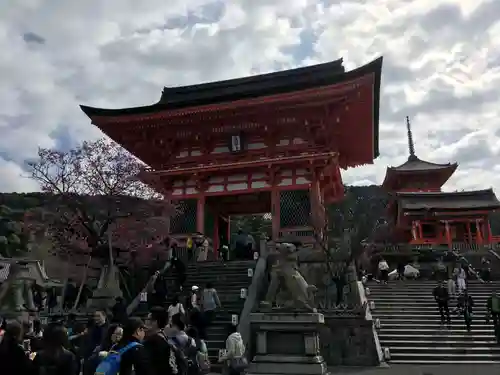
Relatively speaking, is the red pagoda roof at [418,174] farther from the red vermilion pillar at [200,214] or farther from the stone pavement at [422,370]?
the stone pavement at [422,370]

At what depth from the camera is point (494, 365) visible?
10.4 m

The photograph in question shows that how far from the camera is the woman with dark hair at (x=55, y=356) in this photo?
3639 millimetres

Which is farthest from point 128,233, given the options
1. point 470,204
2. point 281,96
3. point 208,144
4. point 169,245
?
point 470,204

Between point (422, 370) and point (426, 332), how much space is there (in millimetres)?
3125

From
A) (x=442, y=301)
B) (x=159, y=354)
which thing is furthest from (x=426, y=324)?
(x=159, y=354)

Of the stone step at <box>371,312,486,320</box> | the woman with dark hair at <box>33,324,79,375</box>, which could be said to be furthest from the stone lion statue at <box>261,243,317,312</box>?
the woman with dark hair at <box>33,324,79,375</box>

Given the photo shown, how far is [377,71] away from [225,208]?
10.8 m

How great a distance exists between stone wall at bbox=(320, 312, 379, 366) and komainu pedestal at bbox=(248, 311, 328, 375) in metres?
1.82

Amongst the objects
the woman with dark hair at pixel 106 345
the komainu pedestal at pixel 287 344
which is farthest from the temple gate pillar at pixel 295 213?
the woman with dark hair at pixel 106 345

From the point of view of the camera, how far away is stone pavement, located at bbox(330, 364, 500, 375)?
945cm

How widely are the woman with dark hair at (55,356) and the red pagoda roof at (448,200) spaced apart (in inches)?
1333

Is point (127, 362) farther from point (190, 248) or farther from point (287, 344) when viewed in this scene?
point (190, 248)

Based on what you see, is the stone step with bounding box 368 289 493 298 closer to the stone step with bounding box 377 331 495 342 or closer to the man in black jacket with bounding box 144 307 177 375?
the stone step with bounding box 377 331 495 342

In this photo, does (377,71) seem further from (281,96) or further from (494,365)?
(494,365)
